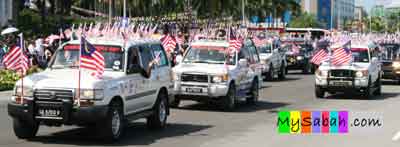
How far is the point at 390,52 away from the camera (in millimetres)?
35812

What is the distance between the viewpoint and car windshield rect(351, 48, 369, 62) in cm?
2655

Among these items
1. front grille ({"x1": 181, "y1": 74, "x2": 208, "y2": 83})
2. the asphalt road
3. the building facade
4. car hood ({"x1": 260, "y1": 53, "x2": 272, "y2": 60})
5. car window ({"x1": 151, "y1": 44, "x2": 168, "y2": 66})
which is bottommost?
the asphalt road

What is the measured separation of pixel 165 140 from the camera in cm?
1423

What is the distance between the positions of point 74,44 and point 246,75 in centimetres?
817

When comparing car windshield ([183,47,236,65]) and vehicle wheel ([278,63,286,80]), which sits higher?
car windshield ([183,47,236,65])

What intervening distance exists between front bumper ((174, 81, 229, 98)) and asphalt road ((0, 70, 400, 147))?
0.45m

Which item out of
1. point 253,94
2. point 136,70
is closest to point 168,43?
point 253,94

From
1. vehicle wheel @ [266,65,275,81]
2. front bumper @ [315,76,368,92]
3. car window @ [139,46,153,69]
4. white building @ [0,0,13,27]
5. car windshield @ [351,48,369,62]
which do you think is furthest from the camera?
white building @ [0,0,13,27]

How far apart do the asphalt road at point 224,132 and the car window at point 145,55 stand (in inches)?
51.6

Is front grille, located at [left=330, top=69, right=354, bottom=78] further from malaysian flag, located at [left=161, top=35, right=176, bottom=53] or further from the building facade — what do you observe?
the building facade

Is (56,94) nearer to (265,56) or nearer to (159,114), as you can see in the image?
(159,114)

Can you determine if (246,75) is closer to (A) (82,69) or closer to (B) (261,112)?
(B) (261,112)

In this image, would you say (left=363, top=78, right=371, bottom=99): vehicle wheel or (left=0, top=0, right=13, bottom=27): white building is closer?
(left=363, top=78, right=371, bottom=99): vehicle wheel

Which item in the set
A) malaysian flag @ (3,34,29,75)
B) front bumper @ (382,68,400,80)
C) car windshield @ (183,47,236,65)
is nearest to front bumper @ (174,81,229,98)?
car windshield @ (183,47,236,65)
